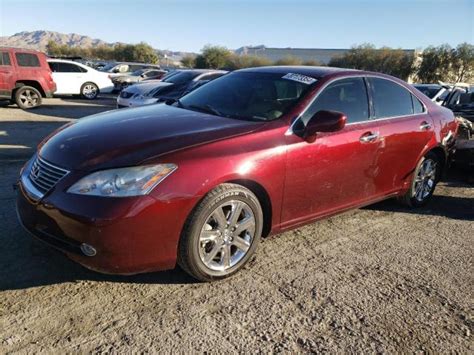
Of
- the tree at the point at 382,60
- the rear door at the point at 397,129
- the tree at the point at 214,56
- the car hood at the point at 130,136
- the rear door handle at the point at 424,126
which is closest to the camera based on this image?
the car hood at the point at 130,136

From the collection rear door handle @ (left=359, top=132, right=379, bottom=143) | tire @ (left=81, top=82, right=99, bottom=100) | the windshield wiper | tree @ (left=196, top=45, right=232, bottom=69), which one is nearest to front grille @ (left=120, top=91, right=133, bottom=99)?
tire @ (left=81, top=82, right=99, bottom=100)

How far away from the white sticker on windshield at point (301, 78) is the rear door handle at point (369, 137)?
705mm

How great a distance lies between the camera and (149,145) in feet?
10.4

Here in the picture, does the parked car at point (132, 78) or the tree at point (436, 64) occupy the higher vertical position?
the parked car at point (132, 78)

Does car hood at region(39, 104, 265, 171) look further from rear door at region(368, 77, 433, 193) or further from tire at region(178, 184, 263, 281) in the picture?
rear door at region(368, 77, 433, 193)

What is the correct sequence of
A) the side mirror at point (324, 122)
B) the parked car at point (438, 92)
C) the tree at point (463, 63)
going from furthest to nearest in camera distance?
the tree at point (463, 63) < the parked car at point (438, 92) < the side mirror at point (324, 122)

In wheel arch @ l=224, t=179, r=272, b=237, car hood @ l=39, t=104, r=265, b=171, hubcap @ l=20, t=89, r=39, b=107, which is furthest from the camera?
hubcap @ l=20, t=89, r=39, b=107

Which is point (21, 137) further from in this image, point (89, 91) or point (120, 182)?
point (89, 91)

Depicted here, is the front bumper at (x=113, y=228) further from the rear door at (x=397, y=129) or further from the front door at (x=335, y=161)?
the rear door at (x=397, y=129)

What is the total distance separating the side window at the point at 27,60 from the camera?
12648 millimetres

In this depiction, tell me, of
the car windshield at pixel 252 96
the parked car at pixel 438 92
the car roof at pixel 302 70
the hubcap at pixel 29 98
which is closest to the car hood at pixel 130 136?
the car windshield at pixel 252 96

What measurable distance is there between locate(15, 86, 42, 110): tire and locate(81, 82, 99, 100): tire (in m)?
4.18

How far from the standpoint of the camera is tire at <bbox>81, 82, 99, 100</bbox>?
17370 mm

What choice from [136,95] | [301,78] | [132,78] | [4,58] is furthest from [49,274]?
[132,78]
